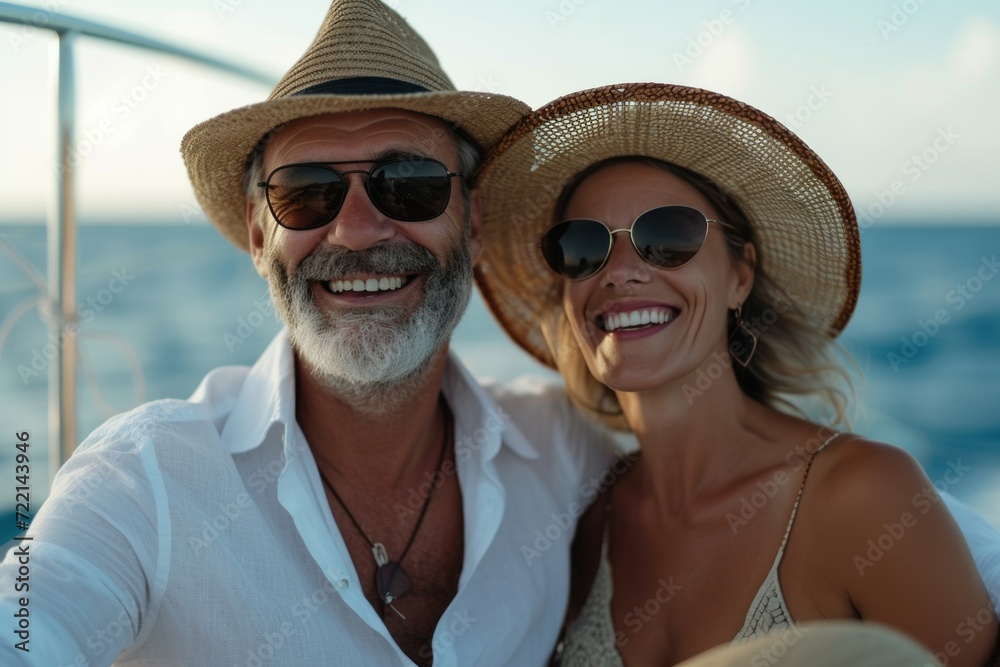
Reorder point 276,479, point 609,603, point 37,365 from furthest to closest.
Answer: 1. point 37,365
2. point 609,603
3. point 276,479

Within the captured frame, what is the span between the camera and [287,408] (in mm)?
2367

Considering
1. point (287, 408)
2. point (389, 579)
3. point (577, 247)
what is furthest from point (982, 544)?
point (287, 408)

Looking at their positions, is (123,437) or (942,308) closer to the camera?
(123,437)

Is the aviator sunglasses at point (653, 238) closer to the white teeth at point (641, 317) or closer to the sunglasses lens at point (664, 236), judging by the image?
the sunglasses lens at point (664, 236)

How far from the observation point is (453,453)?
277 centimetres

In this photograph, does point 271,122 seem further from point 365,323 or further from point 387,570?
point 387,570

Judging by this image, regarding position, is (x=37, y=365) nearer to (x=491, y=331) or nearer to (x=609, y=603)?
(x=609, y=603)

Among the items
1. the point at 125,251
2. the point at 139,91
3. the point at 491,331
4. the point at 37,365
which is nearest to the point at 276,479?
the point at 37,365

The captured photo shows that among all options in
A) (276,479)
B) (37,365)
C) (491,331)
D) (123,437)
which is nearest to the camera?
(123,437)

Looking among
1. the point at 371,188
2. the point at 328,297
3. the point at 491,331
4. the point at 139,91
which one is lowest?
the point at 491,331

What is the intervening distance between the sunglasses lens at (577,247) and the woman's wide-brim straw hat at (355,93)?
1.20 ft

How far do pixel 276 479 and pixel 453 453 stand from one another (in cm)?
65

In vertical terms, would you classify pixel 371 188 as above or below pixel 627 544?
above

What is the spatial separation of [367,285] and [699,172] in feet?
3.26
